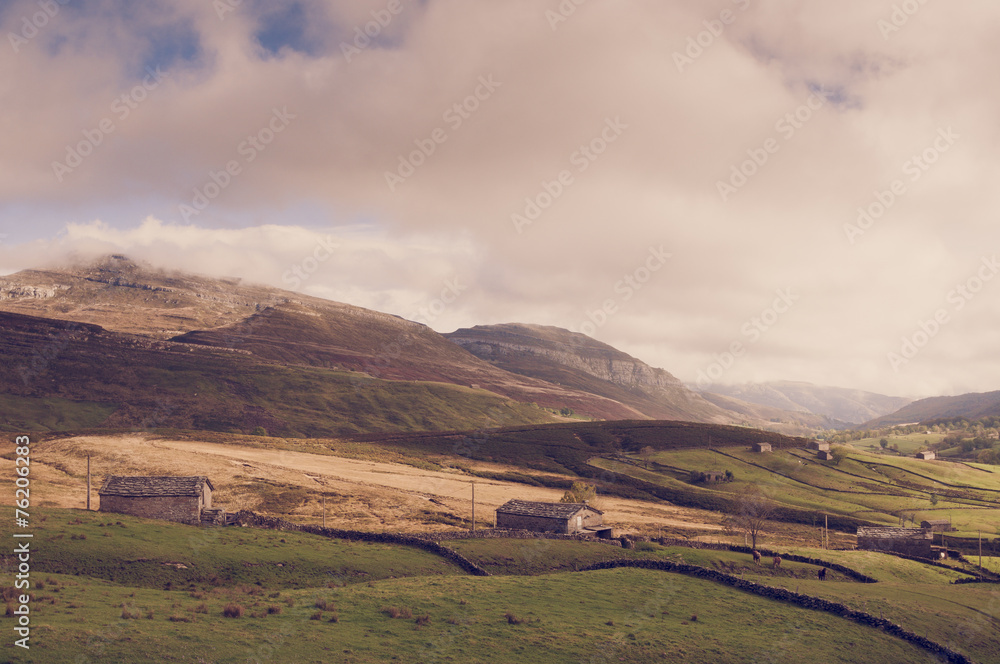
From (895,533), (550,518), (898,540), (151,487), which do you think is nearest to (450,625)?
(550,518)

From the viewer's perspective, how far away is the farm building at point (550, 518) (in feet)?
252

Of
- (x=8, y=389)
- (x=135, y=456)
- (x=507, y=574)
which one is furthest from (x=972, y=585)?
(x=8, y=389)

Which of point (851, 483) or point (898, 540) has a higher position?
point (898, 540)

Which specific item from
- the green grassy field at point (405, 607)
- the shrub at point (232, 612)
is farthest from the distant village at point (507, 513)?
the shrub at point (232, 612)

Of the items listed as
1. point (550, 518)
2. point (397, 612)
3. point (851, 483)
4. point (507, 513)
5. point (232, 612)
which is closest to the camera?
point (232, 612)

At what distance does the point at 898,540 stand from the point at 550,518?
149 feet

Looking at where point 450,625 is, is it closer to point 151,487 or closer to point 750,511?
point 151,487

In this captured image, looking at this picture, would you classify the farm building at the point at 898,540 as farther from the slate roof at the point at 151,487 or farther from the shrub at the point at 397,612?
the slate roof at the point at 151,487

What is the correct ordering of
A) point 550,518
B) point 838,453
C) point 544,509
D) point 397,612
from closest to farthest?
point 397,612, point 550,518, point 544,509, point 838,453

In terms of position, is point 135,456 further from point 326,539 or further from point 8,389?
point 8,389

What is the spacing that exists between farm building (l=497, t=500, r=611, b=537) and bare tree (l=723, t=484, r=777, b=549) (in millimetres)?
27863

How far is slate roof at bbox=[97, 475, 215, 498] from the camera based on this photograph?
64787 mm

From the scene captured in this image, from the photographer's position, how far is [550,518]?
77188mm

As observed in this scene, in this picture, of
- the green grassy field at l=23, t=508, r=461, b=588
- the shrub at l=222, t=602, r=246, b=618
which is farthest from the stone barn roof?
the shrub at l=222, t=602, r=246, b=618
